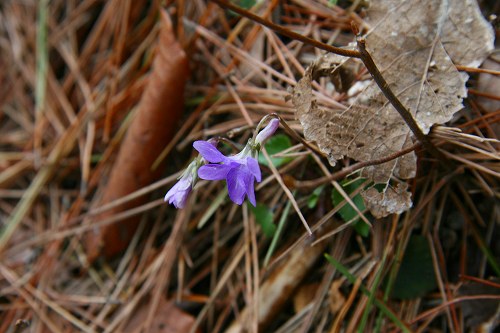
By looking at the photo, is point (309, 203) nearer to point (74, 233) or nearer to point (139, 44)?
point (74, 233)

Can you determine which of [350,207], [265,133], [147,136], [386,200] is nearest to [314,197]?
[350,207]

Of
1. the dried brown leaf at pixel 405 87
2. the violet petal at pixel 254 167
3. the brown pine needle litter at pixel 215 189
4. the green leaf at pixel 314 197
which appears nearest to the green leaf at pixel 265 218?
the brown pine needle litter at pixel 215 189

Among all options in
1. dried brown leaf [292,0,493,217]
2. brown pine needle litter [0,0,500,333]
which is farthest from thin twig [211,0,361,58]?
dried brown leaf [292,0,493,217]

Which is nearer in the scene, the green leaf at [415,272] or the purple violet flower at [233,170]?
the purple violet flower at [233,170]

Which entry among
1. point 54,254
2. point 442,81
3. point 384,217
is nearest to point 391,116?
point 442,81

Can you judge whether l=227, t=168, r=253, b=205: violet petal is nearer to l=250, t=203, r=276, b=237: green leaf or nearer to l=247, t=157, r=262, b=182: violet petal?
l=247, t=157, r=262, b=182: violet petal

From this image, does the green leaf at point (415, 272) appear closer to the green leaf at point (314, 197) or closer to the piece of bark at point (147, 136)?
the green leaf at point (314, 197)

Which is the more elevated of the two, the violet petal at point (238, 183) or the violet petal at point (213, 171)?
the violet petal at point (213, 171)
